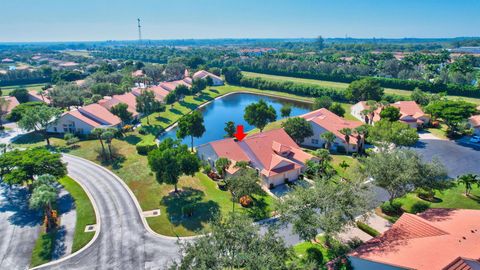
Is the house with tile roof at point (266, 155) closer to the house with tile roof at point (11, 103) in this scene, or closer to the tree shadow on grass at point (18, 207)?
the tree shadow on grass at point (18, 207)

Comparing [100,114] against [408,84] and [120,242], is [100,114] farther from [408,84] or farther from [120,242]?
[408,84]

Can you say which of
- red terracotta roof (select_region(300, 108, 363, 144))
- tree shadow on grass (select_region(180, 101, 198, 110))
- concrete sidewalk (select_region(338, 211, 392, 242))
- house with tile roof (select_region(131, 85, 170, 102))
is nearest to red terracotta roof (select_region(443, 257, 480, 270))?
concrete sidewalk (select_region(338, 211, 392, 242))

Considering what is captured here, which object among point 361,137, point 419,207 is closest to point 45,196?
point 419,207

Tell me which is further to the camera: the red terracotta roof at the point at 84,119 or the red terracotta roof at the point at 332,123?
the red terracotta roof at the point at 84,119

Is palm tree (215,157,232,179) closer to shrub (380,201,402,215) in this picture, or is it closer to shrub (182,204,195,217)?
shrub (182,204,195,217)

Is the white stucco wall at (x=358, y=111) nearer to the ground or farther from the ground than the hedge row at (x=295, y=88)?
nearer to the ground

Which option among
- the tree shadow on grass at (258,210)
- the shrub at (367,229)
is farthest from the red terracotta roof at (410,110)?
the tree shadow on grass at (258,210)

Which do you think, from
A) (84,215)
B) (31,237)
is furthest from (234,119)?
(31,237)
